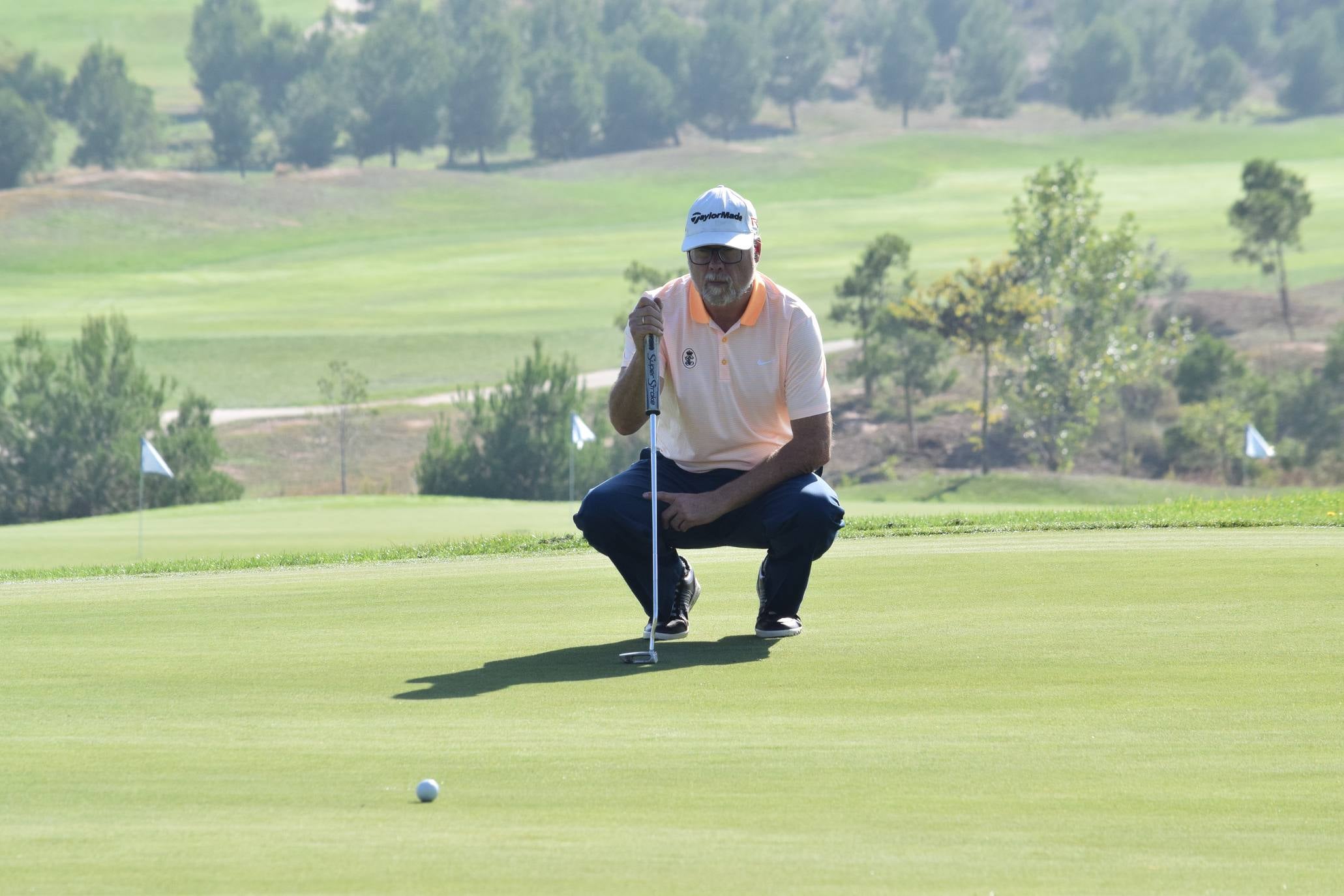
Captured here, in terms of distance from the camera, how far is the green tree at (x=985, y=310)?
134 feet

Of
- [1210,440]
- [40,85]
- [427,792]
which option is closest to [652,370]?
[427,792]

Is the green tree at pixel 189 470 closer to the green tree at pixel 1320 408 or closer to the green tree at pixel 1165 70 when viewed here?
the green tree at pixel 1320 408

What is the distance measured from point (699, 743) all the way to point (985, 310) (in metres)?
37.7

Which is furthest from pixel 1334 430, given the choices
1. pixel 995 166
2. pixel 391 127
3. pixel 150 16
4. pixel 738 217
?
pixel 150 16

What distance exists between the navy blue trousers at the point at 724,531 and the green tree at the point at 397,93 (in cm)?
12602

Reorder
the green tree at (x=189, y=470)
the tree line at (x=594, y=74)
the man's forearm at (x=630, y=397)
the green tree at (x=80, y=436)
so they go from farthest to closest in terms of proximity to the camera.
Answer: the tree line at (x=594, y=74)
the green tree at (x=80, y=436)
the green tree at (x=189, y=470)
the man's forearm at (x=630, y=397)

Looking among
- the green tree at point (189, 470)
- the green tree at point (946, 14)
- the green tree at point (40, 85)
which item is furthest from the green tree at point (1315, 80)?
the green tree at point (189, 470)

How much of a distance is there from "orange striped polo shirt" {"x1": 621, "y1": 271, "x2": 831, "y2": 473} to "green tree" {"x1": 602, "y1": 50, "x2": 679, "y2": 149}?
446ft

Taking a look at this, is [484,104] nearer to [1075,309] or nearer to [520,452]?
[1075,309]

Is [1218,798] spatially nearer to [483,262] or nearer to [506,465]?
[506,465]

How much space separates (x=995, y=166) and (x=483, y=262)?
1819 inches

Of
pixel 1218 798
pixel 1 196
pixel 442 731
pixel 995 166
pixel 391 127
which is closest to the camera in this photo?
pixel 1218 798

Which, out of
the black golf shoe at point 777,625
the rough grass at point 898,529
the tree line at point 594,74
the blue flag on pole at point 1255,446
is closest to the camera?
the black golf shoe at point 777,625

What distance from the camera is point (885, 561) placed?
8.44 m
